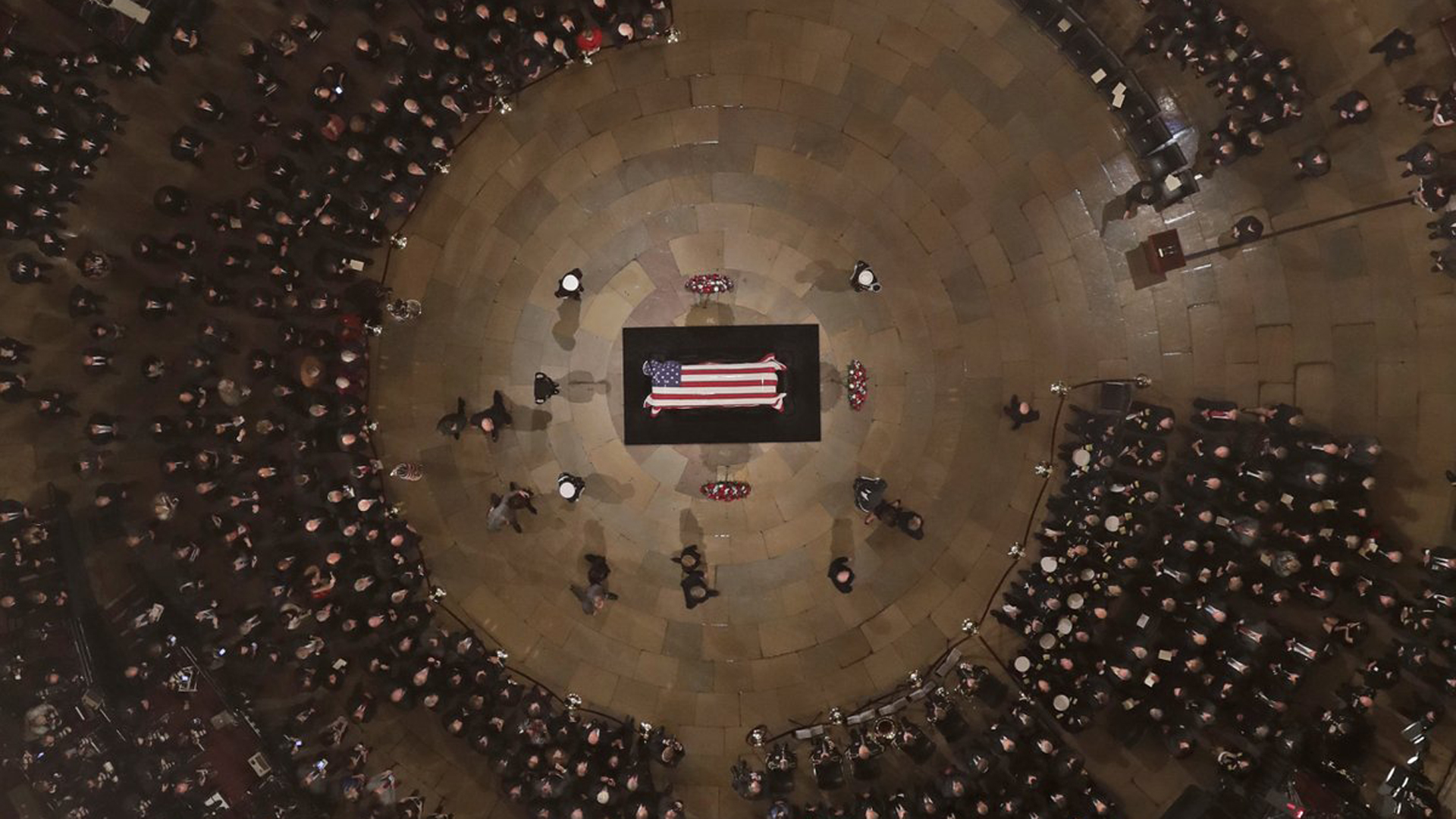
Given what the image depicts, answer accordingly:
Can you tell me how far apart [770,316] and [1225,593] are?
32.4 ft

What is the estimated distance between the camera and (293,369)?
14.7 metres

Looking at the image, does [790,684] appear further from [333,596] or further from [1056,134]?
[1056,134]

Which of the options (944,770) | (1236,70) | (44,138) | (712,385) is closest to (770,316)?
(712,385)

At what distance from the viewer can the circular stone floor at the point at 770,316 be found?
50.1 ft

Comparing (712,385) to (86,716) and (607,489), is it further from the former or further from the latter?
(86,716)

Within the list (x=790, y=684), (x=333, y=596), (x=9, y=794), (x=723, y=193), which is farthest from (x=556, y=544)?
(x=9, y=794)

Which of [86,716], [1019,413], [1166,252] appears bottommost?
[86,716]

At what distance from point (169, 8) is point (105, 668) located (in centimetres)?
1205

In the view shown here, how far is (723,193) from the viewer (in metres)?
15.4

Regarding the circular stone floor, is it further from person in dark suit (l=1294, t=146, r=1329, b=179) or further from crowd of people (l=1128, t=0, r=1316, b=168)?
person in dark suit (l=1294, t=146, r=1329, b=179)

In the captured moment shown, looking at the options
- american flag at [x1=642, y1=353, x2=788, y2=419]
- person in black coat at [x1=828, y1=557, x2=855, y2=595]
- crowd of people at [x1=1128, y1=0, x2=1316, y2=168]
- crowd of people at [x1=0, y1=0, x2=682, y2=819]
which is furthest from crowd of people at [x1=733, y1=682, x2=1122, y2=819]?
crowd of people at [x1=1128, y1=0, x2=1316, y2=168]

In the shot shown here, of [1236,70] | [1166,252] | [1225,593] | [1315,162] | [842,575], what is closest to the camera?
[1315,162]

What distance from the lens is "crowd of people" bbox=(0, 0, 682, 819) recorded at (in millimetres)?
14039

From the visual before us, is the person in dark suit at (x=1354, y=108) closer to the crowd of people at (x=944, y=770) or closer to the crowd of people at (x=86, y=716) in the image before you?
the crowd of people at (x=944, y=770)
